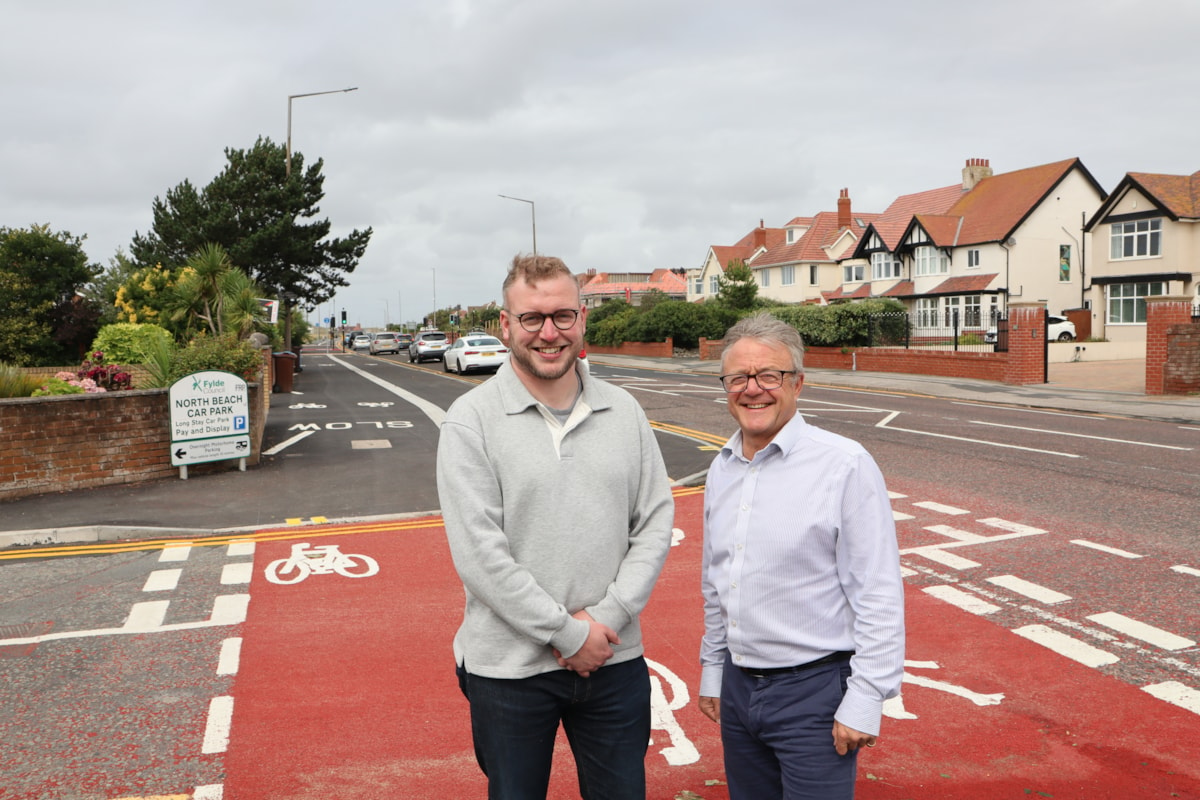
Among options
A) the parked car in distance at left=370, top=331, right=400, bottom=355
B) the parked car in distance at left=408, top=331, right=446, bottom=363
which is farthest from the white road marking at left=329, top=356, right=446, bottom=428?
the parked car in distance at left=370, top=331, right=400, bottom=355

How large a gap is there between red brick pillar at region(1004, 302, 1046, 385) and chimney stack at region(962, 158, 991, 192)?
35.0 m

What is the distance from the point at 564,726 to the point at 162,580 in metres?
5.50

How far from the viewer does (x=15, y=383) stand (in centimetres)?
1137

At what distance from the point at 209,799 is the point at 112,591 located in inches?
147

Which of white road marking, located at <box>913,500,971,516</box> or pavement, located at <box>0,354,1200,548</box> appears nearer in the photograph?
pavement, located at <box>0,354,1200,548</box>

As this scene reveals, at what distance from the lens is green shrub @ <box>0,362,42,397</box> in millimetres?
11234

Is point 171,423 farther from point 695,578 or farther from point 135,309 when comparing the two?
point 135,309

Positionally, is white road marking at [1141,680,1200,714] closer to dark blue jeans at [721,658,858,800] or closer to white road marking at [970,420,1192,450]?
dark blue jeans at [721,658,858,800]

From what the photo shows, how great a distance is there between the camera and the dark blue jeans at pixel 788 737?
8.12 feet

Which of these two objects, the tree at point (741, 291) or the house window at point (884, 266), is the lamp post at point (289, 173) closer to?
the tree at point (741, 291)

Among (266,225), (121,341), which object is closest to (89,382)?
(121,341)

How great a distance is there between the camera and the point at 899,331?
3266 centimetres

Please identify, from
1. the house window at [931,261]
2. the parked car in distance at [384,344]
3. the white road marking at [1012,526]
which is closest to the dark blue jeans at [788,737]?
the white road marking at [1012,526]

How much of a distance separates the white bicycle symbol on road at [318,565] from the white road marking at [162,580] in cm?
67
